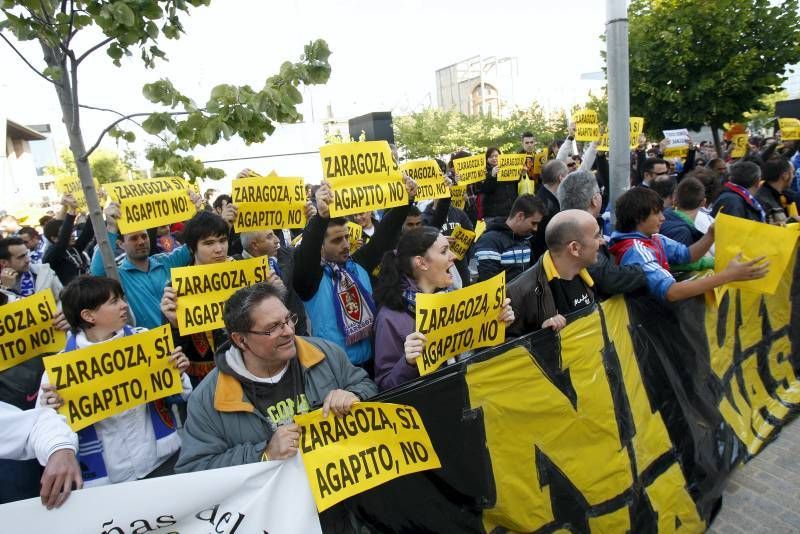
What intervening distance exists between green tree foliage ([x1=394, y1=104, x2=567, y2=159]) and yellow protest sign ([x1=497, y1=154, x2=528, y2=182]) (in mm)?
34769

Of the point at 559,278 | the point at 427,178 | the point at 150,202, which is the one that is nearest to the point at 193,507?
the point at 559,278

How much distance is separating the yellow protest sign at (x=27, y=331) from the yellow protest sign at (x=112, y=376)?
0.89 m


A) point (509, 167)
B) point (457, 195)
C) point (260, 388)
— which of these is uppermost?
point (509, 167)

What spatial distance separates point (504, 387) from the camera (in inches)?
108

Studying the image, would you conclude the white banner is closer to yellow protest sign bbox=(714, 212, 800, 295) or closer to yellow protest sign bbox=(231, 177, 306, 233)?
yellow protest sign bbox=(231, 177, 306, 233)

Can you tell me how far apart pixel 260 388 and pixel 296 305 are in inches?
47.1

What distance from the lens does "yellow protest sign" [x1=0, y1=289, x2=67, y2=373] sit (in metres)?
3.08

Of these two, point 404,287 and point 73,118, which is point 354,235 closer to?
point 404,287

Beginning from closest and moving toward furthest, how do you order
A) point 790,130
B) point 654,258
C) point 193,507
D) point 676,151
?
point 193,507 < point 654,258 < point 790,130 < point 676,151

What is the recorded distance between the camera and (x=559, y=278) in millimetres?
3426

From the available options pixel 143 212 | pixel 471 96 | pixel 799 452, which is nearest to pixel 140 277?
pixel 143 212

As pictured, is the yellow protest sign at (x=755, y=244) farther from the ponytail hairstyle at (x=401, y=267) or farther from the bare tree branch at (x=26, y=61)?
the bare tree branch at (x=26, y=61)

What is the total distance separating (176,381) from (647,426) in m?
2.63

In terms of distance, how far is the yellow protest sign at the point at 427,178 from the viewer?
5230 millimetres
